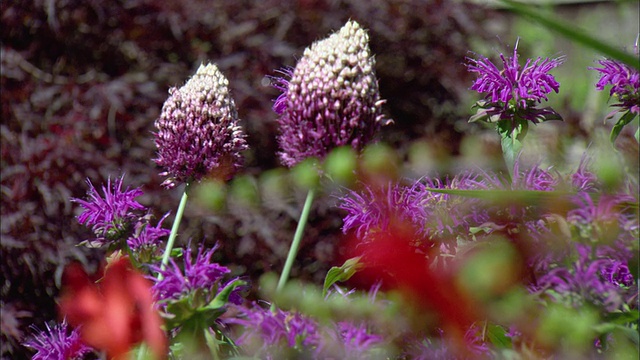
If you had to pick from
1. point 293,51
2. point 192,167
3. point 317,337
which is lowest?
point 317,337

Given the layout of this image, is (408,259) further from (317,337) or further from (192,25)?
(192,25)

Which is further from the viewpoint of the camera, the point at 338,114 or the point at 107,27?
the point at 107,27

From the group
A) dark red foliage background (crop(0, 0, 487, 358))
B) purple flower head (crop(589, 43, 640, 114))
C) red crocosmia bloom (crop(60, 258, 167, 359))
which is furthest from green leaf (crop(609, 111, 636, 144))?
dark red foliage background (crop(0, 0, 487, 358))

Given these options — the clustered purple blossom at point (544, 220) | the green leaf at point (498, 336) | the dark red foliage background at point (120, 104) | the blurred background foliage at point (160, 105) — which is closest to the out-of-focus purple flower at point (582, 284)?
the clustered purple blossom at point (544, 220)

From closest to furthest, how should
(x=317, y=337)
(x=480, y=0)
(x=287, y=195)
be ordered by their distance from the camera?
1. (x=317, y=337)
2. (x=287, y=195)
3. (x=480, y=0)

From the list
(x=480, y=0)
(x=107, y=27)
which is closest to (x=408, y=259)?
(x=107, y=27)

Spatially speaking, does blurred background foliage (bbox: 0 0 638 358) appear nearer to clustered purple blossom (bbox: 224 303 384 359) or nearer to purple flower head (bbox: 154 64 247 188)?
purple flower head (bbox: 154 64 247 188)

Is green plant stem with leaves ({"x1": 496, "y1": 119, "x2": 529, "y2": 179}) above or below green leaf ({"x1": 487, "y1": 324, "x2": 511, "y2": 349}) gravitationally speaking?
above

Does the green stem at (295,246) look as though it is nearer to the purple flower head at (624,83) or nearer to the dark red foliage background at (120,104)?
the purple flower head at (624,83)
